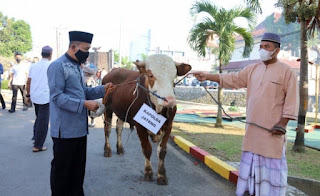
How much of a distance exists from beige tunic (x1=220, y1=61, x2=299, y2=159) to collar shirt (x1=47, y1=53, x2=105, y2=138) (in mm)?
1914

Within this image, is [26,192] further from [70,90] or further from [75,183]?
[70,90]

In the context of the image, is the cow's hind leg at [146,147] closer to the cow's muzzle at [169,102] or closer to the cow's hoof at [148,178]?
the cow's hoof at [148,178]

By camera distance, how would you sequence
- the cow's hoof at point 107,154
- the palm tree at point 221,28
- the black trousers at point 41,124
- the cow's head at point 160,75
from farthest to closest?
the palm tree at point 221,28 < the black trousers at point 41,124 < the cow's hoof at point 107,154 < the cow's head at point 160,75

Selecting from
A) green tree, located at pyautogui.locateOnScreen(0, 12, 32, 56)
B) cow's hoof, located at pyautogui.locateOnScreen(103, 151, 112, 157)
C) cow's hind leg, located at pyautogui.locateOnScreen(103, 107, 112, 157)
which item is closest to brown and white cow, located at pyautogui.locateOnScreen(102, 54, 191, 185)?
cow's hind leg, located at pyautogui.locateOnScreen(103, 107, 112, 157)

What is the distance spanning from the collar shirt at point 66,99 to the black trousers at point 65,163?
0.11m

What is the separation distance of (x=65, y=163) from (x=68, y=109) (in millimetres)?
633

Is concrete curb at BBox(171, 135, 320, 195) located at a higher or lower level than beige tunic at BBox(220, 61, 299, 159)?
lower

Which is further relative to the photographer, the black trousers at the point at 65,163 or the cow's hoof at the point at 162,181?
the cow's hoof at the point at 162,181

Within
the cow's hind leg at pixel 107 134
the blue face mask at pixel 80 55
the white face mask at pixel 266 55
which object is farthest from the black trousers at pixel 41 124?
the white face mask at pixel 266 55

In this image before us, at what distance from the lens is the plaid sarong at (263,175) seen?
10.3 feet

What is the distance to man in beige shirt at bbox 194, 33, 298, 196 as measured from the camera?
3084mm

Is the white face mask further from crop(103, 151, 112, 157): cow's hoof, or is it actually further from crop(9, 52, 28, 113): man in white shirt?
crop(9, 52, 28, 113): man in white shirt

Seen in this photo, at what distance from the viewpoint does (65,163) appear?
3152mm

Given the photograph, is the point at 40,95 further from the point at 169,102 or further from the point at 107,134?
the point at 169,102
